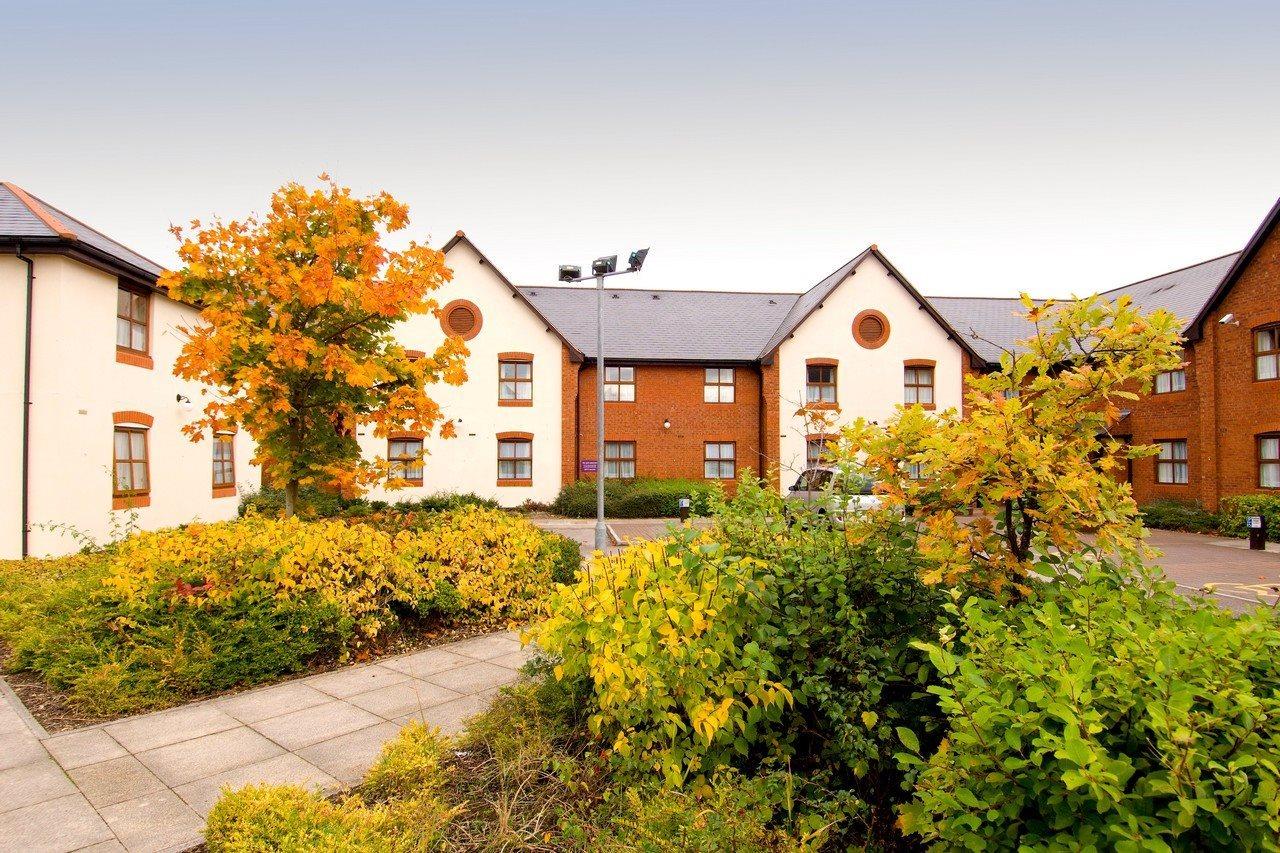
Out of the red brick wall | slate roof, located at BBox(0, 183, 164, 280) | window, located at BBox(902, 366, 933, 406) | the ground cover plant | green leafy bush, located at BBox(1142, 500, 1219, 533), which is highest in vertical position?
slate roof, located at BBox(0, 183, 164, 280)

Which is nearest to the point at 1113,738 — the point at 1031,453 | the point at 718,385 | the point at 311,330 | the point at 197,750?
the point at 1031,453

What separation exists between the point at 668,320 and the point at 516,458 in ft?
29.8

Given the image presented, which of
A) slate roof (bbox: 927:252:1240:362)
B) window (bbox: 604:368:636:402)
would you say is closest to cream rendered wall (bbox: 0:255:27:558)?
window (bbox: 604:368:636:402)

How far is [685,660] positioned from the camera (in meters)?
3.54

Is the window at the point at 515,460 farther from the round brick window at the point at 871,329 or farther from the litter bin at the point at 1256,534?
the litter bin at the point at 1256,534

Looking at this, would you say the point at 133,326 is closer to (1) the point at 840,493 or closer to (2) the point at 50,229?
(2) the point at 50,229

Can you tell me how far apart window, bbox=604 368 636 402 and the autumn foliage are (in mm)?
23377

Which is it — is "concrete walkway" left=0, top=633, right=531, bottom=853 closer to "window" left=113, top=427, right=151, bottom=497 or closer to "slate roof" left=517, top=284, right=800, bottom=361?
"window" left=113, top=427, right=151, bottom=497

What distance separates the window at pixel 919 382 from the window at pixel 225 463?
23408 mm

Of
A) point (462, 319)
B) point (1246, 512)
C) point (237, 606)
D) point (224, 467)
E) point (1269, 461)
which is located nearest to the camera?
point (237, 606)

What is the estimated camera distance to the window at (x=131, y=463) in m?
14.1

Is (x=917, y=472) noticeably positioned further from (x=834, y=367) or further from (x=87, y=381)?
(x=834, y=367)

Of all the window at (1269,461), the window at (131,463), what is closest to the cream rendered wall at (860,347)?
the window at (1269,461)

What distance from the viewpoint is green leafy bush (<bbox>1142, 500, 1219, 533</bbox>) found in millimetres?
19969
